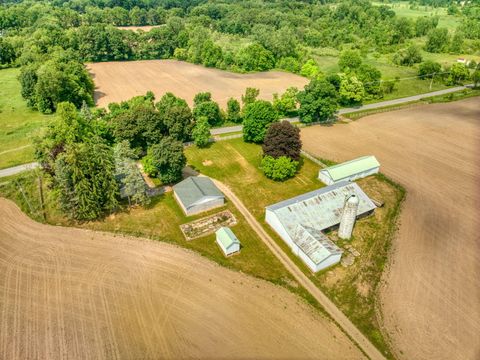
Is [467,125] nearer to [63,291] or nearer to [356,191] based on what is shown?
[356,191]

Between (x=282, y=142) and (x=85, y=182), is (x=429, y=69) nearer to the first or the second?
(x=282, y=142)

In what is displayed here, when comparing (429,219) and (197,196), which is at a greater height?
(197,196)

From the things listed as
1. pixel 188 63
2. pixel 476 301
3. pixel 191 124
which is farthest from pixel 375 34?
pixel 476 301

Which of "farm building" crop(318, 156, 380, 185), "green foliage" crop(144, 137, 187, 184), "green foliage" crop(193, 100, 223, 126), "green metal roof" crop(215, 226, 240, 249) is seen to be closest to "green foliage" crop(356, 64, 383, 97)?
"farm building" crop(318, 156, 380, 185)

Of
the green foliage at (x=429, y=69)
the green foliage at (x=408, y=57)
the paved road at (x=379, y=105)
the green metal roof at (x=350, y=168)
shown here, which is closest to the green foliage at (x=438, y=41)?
the green foliage at (x=408, y=57)

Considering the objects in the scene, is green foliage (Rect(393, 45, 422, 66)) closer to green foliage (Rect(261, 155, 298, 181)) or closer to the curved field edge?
the curved field edge

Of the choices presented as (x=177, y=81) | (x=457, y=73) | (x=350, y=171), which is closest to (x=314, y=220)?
(x=350, y=171)

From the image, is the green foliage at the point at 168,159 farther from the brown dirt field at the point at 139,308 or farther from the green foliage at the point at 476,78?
the green foliage at the point at 476,78
